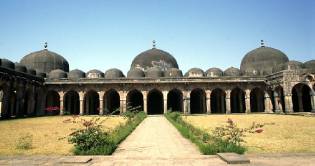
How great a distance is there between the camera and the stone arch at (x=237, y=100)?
34094 millimetres

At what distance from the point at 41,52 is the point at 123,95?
614 inches

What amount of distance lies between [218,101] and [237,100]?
293 cm

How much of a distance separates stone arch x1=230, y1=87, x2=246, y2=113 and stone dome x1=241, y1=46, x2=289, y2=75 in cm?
319

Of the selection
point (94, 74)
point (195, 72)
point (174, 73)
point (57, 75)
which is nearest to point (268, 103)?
point (195, 72)

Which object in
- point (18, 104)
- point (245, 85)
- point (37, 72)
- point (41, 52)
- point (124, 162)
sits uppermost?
point (41, 52)

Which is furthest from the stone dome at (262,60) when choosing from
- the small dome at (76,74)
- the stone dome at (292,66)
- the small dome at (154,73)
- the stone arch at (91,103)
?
the small dome at (76,74)

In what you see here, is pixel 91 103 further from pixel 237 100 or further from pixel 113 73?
pixel 237 100

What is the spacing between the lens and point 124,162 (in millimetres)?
5965

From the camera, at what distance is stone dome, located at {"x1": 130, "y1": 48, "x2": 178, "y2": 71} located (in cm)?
3912

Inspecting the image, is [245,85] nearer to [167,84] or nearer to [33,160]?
[167,84]

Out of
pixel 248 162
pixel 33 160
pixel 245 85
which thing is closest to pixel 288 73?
pixel 245 85

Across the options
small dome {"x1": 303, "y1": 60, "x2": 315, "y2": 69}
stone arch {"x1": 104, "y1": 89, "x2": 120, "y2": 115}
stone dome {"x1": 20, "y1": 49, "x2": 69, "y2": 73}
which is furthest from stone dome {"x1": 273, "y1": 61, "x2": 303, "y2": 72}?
stone dome {"x1": 20, "y1": 49, "x2": 69, "y2": 73}

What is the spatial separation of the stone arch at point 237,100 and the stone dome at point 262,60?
3.19 meters

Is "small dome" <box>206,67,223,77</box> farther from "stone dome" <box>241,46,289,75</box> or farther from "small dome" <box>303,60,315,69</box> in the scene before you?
"small dome" <box>303,60,315,69</box>
